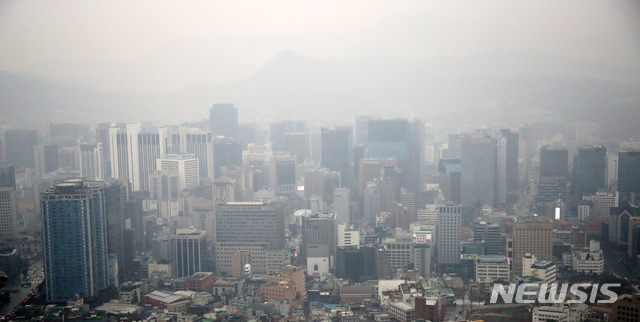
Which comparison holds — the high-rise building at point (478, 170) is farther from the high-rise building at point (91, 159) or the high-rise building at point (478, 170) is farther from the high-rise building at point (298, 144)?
the high-rise building at point (91, 159)

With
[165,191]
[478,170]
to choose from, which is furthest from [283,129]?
[478,170]

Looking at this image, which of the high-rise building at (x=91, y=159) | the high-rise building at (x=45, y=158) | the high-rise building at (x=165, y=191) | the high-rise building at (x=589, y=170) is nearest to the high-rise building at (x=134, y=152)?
the high-rise building at (x=165, y=191)

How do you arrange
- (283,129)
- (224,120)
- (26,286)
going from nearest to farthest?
(26,286)
(224,120)
(283,129)

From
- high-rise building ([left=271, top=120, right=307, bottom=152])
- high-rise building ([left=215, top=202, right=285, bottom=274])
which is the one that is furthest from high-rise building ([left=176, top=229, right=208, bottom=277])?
high-rise building ([left=271, top=120, right=307, bottom=152])

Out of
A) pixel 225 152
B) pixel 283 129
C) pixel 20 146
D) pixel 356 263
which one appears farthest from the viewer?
pixel 283 129

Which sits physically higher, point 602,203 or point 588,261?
point 602,203

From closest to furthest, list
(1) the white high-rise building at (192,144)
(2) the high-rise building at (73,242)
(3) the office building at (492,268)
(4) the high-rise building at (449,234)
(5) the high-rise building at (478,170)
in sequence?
(2) the high-rise building at (73,242) < (3) the office building at (492,268) < (4) the high-rise building at (449,234) < (5) the high-rise building at (478,170) < (1) the white high-rise building at (192,144)

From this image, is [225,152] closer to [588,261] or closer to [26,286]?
[26,286]
